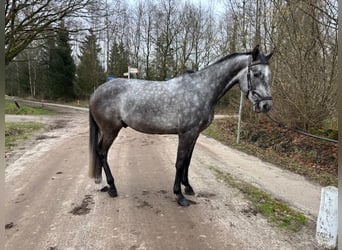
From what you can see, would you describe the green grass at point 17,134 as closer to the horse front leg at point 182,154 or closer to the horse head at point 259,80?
the horse front leg at point 182,154

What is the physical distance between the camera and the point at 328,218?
249 centimetres

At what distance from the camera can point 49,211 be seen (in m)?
3.21

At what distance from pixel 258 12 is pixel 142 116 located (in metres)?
6.82

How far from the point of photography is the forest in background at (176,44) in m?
6.54

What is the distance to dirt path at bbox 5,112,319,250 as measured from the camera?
264 centimetres

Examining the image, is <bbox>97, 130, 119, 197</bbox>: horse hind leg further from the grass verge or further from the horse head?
the grass verge

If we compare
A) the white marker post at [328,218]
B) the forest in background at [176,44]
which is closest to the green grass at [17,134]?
the forest in background at [176,44]

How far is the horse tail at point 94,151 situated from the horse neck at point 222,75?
165cm

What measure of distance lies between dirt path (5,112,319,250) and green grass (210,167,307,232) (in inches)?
4.9

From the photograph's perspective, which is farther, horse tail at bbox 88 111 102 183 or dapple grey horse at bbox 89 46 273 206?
horse tail at bbox 88 111 102 183

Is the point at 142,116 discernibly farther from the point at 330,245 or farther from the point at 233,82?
the point at 330,245

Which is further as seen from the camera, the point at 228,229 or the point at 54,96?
the point at 54,96

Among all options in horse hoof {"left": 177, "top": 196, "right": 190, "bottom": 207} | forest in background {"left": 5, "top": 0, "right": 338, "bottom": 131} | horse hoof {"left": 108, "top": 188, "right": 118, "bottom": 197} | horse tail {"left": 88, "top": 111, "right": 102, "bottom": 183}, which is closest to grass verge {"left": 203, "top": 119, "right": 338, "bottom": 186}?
forest in background {"left": 5, "top": 0, "right": 338, "bottom": 131}

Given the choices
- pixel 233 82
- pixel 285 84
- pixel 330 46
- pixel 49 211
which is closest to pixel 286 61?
pixel 285 84
